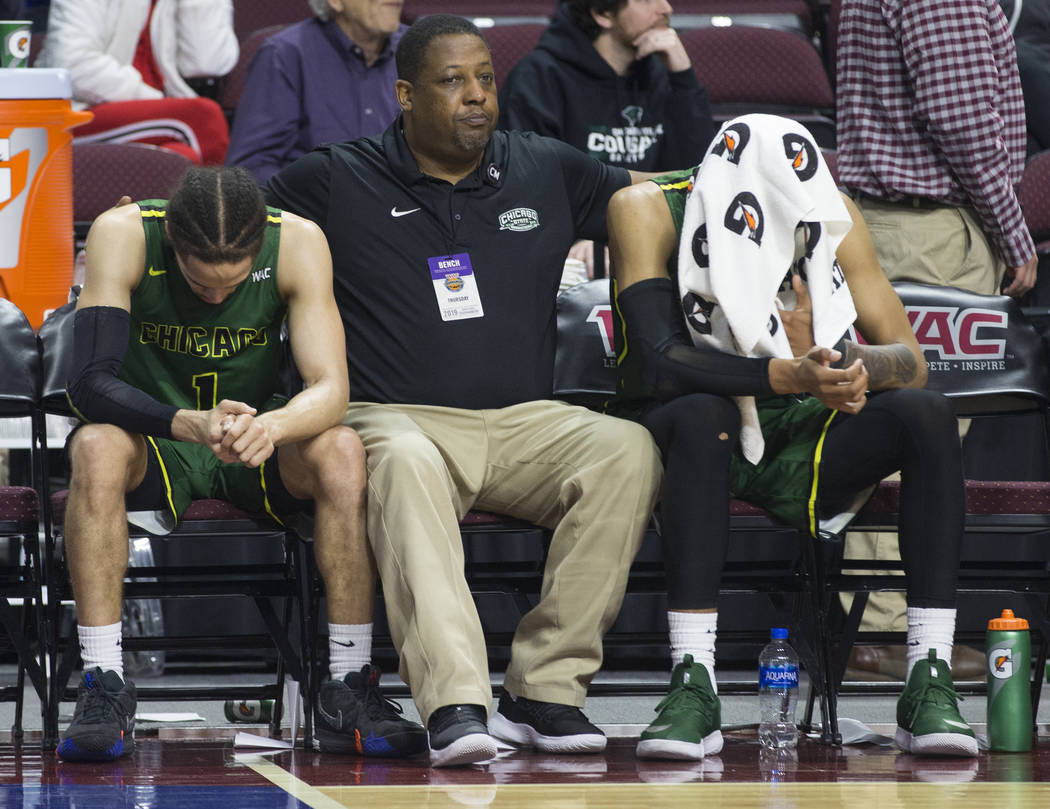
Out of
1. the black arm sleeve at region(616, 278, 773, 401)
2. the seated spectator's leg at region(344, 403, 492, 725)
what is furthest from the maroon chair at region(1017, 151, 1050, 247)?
the seated spectator's leg at region(344, 403, 492, 725)

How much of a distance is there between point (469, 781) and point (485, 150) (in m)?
1.47

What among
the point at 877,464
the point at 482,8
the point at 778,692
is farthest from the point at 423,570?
the point at 482,8

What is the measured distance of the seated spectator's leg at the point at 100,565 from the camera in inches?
112

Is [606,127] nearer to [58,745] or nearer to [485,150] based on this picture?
[485,150]

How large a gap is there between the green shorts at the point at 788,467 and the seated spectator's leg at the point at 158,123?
2454 mm

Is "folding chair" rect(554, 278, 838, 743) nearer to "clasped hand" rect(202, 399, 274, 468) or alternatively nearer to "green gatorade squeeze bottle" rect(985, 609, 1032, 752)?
"green gatorade squeeze bottle" rect(985, 609, 1032, 752)

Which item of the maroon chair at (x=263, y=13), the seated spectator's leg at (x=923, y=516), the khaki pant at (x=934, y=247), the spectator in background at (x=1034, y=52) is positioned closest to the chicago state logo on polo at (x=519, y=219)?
the seated spectator's leg at (x=923, y=516)

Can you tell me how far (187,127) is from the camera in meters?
5.00

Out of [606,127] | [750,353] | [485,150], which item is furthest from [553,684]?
[606,127]

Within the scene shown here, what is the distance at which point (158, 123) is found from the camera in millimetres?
4953

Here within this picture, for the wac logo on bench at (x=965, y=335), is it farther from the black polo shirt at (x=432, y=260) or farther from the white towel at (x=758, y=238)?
the black polo shirt at (x=432, y=260)

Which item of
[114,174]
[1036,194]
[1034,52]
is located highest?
[1034,52]

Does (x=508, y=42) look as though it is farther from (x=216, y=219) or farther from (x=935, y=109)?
(x=216, y=219)

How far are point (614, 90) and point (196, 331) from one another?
5.66 feet
